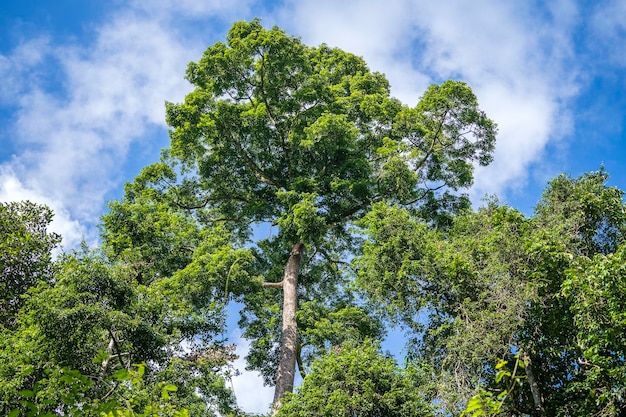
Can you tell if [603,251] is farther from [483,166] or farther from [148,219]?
[148,219]

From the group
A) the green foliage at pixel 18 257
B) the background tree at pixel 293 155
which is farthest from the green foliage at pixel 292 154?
the green foliage at pixel 18 257

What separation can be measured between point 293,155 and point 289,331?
5.25 m

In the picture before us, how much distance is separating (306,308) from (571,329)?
648 centimetres

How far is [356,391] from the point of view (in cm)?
1055

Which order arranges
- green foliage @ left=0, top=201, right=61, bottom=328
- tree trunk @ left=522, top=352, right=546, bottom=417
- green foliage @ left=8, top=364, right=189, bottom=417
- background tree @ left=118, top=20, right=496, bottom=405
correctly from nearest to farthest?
green foliage @ left=8, top=364, right=189, bottom=417
tree trunk @ left=522, top=352, right=546, bottom=417
green foliage @ left=0, top=201, right=61, bottom=328
background tree @ left=118, top=20, right=496, bottom=405

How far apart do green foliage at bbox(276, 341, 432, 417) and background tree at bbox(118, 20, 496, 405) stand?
5.14m

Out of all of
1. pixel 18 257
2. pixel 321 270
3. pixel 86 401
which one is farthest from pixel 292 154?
pixel 86 401

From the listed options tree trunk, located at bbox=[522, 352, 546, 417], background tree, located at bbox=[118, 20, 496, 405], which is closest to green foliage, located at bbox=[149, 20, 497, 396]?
background tree, located at bbox=[118, 20, 496, 405]

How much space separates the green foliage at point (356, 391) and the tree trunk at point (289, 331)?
7.36 feet

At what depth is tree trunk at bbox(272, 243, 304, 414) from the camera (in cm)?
1437

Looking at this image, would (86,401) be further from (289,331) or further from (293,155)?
(293,155)

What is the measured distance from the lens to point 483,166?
17.8 m

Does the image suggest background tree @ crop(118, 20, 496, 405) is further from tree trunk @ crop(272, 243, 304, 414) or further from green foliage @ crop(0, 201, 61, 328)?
green foliage @ crop(0, 201, 61, 328)

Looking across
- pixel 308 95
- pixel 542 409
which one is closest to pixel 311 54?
pixel 308 95
